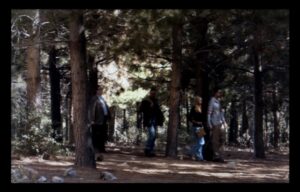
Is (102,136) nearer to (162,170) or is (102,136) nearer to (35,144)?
(35,144)

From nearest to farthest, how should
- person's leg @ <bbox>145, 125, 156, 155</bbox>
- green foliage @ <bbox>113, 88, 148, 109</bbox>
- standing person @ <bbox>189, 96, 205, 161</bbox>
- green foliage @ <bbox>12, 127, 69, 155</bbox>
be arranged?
green foliage @ <bbox>12, 127, 69, 155</bbox> → standing person @ <bbox>189, 96, 205, 161</bbox> → person's leg @ <bbox>145, 125, 156, 155</bbox> → green foliage @ <bbox>113, 88, 148, 109</bbox>

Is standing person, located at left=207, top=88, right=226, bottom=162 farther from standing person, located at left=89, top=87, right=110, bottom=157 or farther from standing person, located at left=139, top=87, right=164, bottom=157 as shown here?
standing person, located at left=89, top=87, right=110, bottom=157

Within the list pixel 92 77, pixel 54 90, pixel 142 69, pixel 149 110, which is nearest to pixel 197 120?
pixel 149 110

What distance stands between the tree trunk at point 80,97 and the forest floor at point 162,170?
12.3 inches

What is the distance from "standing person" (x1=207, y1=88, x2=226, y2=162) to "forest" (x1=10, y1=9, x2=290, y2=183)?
0.42m

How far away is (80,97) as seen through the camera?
1018 centimetres

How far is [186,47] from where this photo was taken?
14539 mm

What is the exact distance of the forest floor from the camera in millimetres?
9627

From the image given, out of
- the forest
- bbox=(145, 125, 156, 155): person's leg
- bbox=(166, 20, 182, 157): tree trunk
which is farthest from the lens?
bbox=(166, 20, 182, 157): tree trunk

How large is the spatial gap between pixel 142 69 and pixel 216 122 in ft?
12.4

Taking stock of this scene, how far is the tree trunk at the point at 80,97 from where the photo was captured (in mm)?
10078

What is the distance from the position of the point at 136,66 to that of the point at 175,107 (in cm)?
141

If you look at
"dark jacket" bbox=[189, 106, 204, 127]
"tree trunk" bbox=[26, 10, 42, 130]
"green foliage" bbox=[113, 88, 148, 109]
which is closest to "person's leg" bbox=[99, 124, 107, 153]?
"tree trunk" bbox=[26, 10, 42, 130]
